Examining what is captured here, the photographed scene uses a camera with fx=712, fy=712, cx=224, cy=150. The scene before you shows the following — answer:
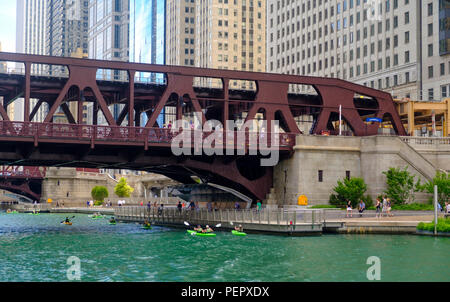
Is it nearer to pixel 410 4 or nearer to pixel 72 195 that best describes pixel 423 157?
pixel 410 4

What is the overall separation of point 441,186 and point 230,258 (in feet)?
110

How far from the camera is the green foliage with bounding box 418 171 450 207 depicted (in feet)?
239

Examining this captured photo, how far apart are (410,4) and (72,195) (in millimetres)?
96995

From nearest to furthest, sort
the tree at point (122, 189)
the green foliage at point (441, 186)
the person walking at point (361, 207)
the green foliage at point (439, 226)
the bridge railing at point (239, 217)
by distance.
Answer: the green foliage at point (439, 226), the bridge railing at point (239, 217), the person walking at point (361, 207), the green foliage at point (441, 186), the tree at point (122, 189)

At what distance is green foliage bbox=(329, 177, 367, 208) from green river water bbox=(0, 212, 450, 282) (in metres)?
12.5

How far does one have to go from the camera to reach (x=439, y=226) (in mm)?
60281

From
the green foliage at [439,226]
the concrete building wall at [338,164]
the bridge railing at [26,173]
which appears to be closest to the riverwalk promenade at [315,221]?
the green foliage at [439,226]

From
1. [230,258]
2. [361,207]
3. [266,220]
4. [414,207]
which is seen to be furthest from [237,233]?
[414,207]

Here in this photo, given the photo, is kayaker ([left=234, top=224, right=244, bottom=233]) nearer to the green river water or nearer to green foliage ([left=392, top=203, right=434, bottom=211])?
the green river water

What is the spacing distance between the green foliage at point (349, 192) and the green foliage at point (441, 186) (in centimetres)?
605

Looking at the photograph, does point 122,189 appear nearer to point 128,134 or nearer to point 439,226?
point 128,134

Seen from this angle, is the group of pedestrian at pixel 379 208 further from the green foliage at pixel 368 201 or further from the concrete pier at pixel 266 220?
the concrete pier at pixel 266 220

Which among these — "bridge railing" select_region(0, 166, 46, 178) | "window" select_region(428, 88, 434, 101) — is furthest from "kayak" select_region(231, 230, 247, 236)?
"bridge railing" select_region(0, 166, 46, 178)

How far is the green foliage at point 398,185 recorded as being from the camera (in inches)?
2931
